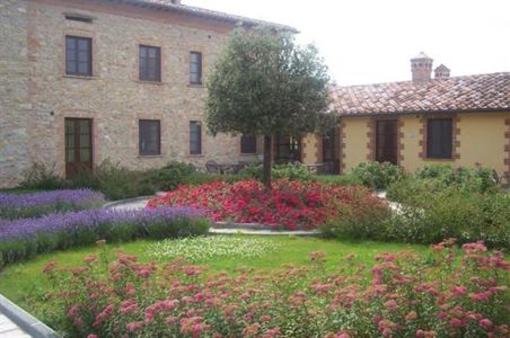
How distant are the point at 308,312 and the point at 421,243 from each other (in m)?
5.83

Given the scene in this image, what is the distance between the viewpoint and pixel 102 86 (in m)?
22.2

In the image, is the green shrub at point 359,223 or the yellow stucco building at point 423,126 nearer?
the green shrub at point 359,223

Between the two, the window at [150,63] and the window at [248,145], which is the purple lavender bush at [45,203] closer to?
the window at [150,63]

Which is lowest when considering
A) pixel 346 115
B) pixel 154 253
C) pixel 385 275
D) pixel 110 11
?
pixel 154 253

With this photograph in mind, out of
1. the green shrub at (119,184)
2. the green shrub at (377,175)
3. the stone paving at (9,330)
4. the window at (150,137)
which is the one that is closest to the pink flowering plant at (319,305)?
the stone paving at (9,330)

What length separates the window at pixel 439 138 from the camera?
2192cm

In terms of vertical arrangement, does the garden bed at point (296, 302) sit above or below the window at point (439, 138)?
below

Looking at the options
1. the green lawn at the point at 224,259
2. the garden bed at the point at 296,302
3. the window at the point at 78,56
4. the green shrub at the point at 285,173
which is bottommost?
the green lawn at the point at 224,259

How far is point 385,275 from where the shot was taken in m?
4.77

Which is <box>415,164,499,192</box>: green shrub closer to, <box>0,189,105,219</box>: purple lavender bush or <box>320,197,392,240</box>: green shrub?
<box>320,197,392,240</box>: green shrub

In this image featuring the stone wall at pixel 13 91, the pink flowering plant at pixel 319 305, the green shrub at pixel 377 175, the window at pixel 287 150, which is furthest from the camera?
the window at pixel 287 150

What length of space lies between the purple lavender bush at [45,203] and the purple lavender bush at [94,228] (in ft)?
4.00

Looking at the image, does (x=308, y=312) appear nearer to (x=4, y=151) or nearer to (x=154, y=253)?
(x=154, y=253)

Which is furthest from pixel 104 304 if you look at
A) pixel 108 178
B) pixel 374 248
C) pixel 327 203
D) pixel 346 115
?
pixel 346 115
